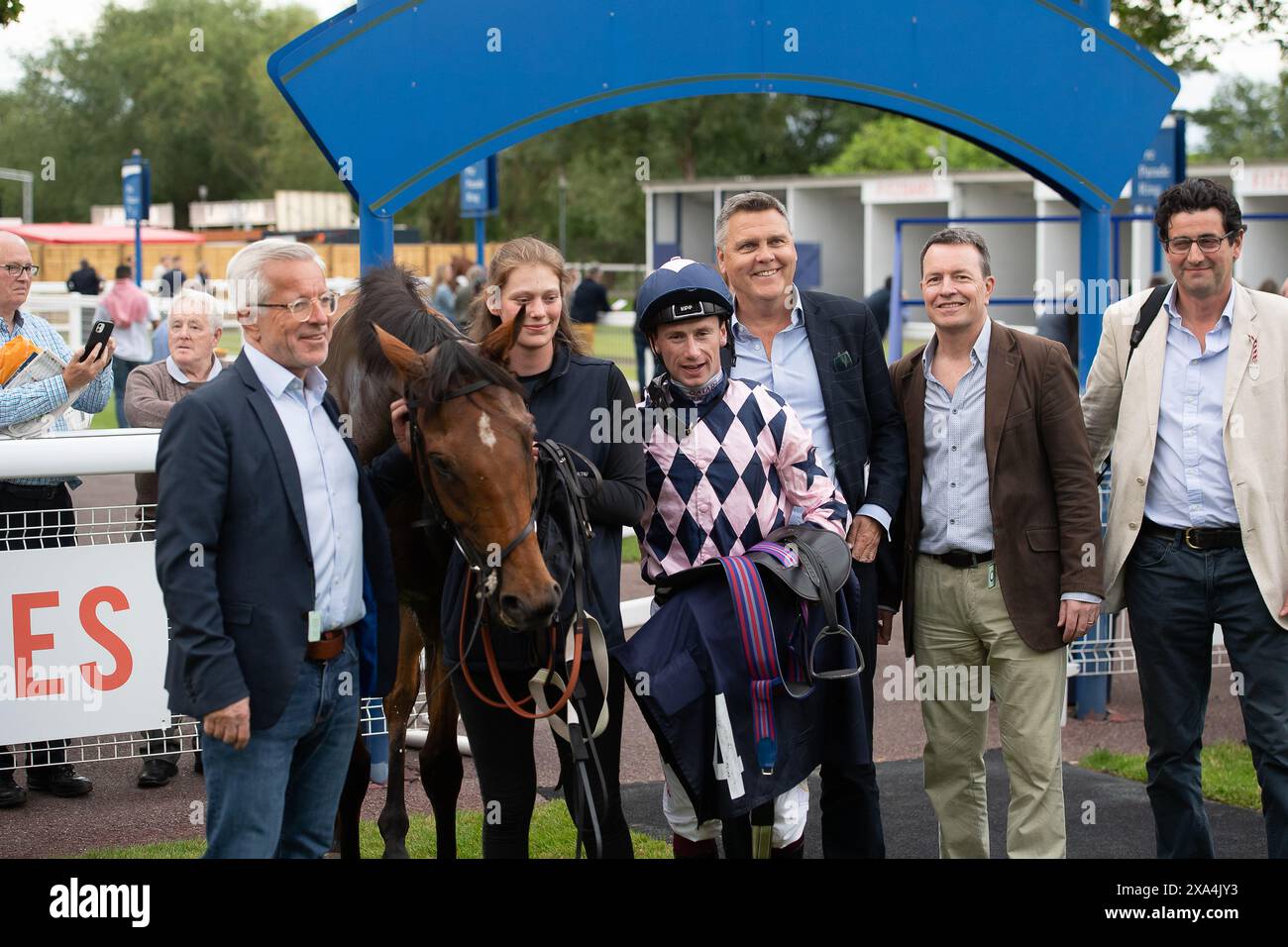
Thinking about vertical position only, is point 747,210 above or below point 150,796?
above

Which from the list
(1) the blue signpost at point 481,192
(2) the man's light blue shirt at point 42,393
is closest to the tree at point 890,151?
(1) the blue signpost at point 481,192

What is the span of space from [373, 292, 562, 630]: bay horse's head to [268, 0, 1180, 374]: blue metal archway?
188cm

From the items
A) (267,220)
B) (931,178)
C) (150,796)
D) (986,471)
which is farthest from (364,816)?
(267,220)

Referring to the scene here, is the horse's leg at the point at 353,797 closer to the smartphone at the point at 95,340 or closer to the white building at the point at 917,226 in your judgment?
the smartphone at the point at 95,340

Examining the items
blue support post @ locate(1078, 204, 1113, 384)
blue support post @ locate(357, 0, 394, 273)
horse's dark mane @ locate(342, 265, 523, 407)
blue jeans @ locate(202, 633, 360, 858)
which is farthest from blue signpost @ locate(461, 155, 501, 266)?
blue jeans @ locate(202, 633, 360, 858)

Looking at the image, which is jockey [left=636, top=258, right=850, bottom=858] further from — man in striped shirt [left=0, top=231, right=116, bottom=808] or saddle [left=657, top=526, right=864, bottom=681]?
man in striped shirt [left=0, top=231, right=116, bottom=808]

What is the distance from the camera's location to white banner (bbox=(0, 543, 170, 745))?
15.7ft

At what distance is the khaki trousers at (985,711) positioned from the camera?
4066mm

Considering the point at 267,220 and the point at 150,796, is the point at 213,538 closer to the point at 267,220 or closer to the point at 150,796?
the point at 150,796

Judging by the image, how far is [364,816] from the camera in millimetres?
5355

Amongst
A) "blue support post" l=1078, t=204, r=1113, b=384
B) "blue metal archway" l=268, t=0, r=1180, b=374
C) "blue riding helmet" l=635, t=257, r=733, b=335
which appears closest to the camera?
"blue riding helmet" l=635, t=257, r=733, b=335

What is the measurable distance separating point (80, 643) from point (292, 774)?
1.92 meters

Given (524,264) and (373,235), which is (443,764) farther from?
(373,235)
